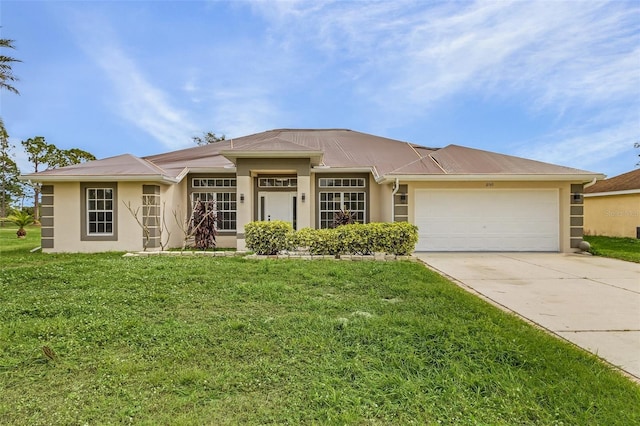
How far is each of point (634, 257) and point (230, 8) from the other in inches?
599

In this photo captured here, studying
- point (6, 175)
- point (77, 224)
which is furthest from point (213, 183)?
point (6, 175)

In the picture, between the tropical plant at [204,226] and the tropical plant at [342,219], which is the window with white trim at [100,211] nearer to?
the tropical plant at [204,226]

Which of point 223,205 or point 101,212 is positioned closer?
point 101,212

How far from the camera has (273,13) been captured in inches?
465

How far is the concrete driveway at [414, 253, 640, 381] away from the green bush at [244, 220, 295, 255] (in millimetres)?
4131

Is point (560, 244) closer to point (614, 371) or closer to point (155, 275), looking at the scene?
point (614, 371)

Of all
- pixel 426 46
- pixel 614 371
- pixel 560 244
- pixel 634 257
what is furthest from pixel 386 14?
pixel 614 371

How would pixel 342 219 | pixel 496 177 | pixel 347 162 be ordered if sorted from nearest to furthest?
pixel 496 177, pixel 342 219, pixel 347 162

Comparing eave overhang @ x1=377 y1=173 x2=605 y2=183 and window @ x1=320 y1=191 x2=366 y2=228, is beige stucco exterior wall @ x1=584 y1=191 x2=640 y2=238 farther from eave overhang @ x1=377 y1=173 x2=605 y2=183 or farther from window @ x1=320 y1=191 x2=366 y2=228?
window @ x1=320 y1=191 x2=366 y2=228

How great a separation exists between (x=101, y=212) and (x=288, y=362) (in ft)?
37.7

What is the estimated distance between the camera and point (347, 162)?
1397cm

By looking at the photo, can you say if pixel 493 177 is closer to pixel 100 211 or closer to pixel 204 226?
pixel 204 226

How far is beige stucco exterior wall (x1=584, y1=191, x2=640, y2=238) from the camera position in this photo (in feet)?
54.0

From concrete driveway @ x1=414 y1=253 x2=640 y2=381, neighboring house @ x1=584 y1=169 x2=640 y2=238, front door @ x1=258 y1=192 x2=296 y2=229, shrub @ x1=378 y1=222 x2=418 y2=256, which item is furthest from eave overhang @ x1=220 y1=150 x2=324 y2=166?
neighboring house @ x1=584 y1=169 x2=640 y2=238
